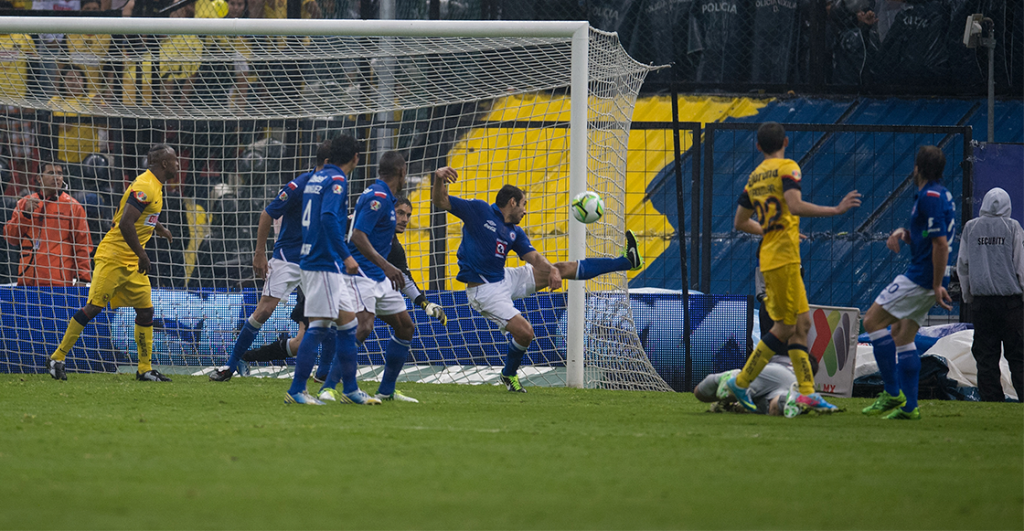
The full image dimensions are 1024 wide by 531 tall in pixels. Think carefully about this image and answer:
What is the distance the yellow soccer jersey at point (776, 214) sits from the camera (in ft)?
21.7

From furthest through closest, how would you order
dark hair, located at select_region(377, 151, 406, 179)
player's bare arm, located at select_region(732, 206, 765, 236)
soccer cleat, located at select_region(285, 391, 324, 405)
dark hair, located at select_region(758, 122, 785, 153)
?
dark hair, located at select_region(377, 151, 406, 179)
soccer cleat, located at select_region(285, 391, 324, 405)
player's bare arm, located at select_region(732, 206, 765, 236)
dark hair, located at select_region(758, 122, 785, 153)

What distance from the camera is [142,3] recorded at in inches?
586

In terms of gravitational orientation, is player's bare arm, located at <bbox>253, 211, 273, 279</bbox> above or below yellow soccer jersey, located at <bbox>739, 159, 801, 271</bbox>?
below

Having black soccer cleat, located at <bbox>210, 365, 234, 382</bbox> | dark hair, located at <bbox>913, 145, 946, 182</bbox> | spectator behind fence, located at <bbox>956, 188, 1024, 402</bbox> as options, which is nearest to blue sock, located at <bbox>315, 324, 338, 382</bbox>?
black soccer cleat, located at <bbox>210, 365, 234, 382</bbox>

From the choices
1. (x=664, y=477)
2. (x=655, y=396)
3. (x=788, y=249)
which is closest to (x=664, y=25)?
(x=655, y=396)

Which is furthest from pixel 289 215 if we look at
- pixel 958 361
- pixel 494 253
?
pixel 958 361

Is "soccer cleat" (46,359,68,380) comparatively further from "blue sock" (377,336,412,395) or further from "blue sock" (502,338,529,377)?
"blue sock" (502,338,529,377)

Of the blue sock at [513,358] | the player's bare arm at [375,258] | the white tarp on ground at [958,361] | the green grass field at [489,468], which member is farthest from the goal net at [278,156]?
the green grass field at [489,468]

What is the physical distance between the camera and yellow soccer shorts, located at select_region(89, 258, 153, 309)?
9.30 metres

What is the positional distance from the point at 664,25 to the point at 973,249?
6.38 meters

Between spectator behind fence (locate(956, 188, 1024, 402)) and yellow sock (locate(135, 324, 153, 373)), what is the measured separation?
7643 mm

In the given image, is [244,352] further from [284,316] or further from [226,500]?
[226,500]

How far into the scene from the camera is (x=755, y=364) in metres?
6.66

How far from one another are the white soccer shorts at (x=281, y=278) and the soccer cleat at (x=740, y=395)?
4.28 meters
